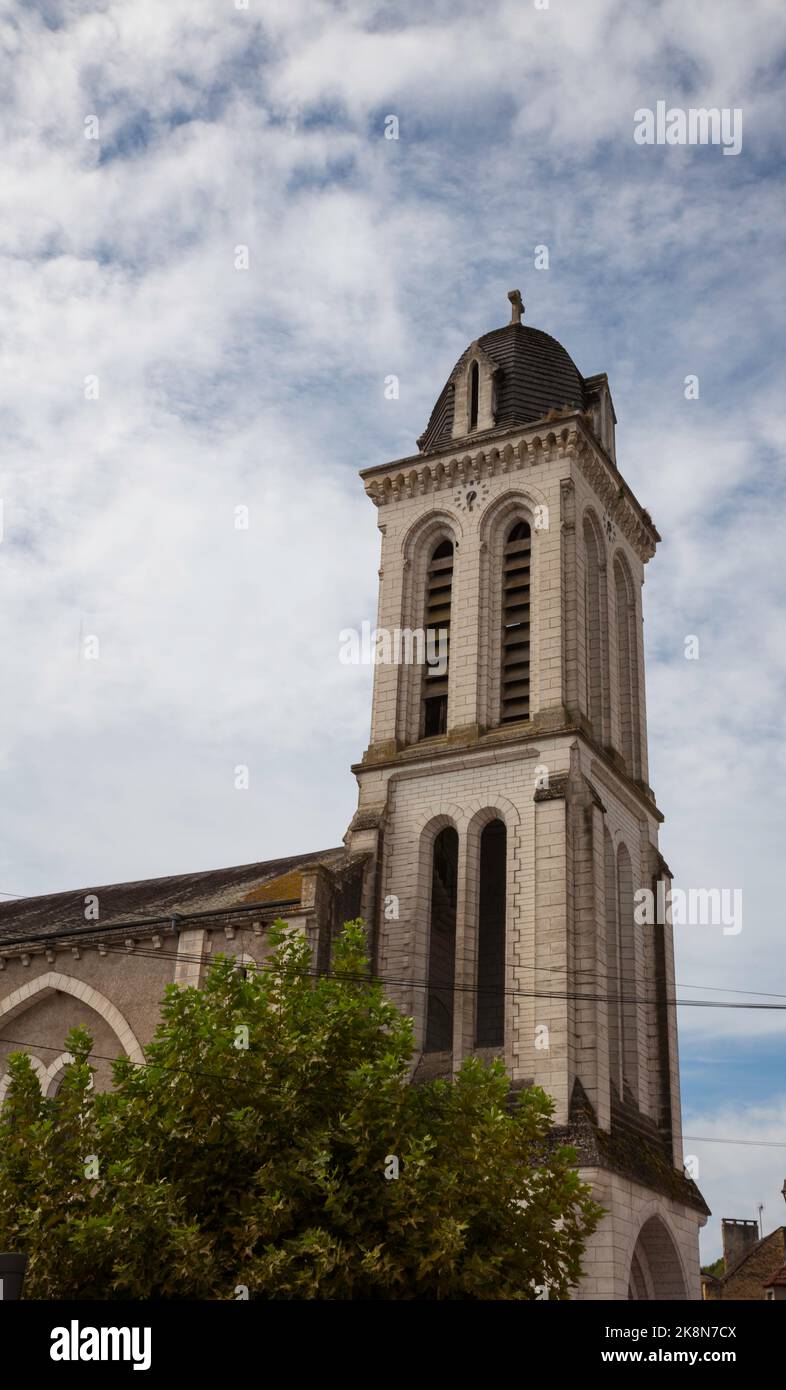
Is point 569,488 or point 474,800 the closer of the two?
point 474,800

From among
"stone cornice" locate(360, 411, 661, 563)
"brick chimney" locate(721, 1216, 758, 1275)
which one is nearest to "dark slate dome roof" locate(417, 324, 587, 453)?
"stone cornice" locate(360, 411, 661, 563)

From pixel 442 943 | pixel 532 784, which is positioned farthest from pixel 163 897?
pixel 532 784

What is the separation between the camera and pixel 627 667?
117 feet

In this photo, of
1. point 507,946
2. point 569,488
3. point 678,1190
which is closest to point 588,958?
point 507,946

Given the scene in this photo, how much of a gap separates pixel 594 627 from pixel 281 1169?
19339 millimetres

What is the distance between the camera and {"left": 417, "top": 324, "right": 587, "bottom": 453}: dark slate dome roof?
3625 cm

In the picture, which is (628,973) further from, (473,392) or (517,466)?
(473,392)

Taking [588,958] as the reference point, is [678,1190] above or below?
below

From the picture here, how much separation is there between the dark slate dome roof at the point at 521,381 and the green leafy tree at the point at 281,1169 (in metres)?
19.5

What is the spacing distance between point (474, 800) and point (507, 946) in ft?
11.9

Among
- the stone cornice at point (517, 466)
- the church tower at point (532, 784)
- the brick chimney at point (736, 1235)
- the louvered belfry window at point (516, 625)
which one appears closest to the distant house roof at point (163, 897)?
the church tower at point (532, 784)

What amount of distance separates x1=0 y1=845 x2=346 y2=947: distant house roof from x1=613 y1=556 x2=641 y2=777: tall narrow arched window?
7.56 metres
